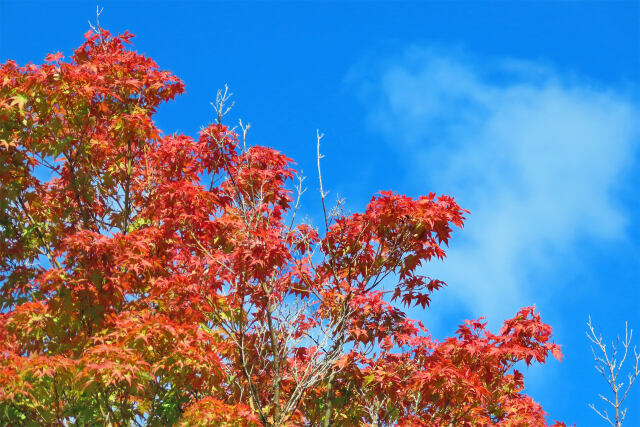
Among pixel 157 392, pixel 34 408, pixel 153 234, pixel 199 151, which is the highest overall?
pixel 199 151

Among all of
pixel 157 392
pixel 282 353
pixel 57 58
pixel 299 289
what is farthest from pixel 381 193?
pixel 57 58

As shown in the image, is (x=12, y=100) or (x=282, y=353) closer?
(x=282, y=353)

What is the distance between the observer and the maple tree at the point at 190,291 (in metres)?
8.09

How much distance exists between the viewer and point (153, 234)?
9156mm

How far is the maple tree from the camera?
809 cm

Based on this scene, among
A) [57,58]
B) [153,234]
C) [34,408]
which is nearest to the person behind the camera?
[34,408]

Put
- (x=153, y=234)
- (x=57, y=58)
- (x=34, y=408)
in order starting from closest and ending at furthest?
(x=34, y=408)
(x=153, y=234)
(x=57, y=58)

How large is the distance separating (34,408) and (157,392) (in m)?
1.48

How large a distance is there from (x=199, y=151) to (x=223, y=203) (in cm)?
89

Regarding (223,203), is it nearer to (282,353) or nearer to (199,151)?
(199,151)

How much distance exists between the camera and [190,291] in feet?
28.4

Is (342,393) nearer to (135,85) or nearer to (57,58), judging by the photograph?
(135,85)

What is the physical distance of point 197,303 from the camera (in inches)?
347

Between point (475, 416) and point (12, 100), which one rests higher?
point (12, 100)
